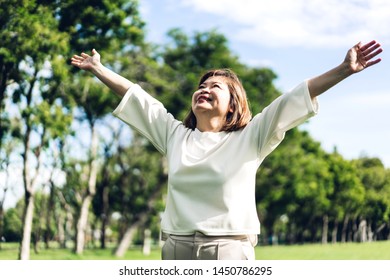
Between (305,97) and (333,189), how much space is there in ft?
88.9

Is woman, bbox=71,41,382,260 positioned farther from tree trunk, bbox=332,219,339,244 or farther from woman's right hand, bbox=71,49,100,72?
tree trunk, bbox=332,219,339,244

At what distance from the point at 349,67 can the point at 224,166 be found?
0.61 m

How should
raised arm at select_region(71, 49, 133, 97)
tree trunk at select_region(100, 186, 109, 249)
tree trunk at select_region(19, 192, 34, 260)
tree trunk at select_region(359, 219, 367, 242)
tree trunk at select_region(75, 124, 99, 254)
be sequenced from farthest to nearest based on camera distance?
tree trunk at select_region(100, 186, 109, 249) → tree trunk at select_region(75, 124, 99, 254) → tree trunk at select_region(359, 219, 367, 242) → tree trunk at select_region(19, 192, 34, 260) → raised arm at select_region(71, 49, 133, 97)

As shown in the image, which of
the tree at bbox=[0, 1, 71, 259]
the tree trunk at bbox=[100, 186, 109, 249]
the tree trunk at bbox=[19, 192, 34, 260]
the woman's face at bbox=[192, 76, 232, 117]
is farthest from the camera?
the tree trunk at bbox=[100, 186, 109, 249]

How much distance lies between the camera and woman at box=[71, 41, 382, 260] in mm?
2219

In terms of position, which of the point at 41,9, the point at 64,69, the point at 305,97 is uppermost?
the point at 41,9

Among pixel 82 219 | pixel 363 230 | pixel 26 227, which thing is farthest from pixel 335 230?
pixel 26 227

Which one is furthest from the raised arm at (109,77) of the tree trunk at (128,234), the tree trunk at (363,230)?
the tree trunk at (128,234)

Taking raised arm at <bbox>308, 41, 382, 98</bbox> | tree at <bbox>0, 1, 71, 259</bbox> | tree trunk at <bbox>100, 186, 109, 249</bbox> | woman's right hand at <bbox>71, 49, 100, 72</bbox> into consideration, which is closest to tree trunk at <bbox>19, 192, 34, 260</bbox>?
tree at <bbox>0, 1, 71, 259</bbox>

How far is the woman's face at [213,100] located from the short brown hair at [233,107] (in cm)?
3

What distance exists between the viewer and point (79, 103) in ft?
69.3

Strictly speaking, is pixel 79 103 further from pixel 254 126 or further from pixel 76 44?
pixel 254 126

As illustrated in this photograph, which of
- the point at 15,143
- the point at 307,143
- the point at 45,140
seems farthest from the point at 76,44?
the point at 307,143

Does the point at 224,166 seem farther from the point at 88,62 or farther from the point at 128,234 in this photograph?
the point at 128,234
